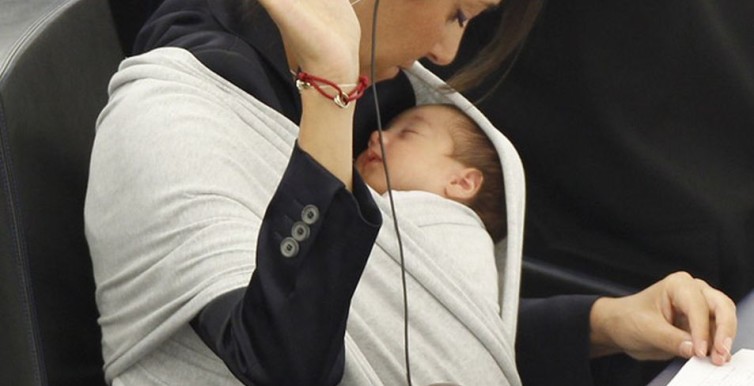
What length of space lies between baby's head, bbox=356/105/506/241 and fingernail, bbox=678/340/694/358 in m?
0.35

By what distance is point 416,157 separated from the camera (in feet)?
4.72

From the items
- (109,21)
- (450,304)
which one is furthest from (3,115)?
(450,304)

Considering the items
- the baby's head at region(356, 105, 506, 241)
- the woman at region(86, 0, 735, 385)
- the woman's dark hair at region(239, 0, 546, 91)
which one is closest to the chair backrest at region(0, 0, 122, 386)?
the woman at region(86, 0, 735, 385)

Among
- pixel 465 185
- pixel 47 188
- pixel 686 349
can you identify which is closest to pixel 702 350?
pixel 686 349

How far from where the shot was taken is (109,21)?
1.36m

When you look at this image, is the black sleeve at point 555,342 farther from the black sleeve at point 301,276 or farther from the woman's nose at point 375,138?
the black sleeve at point 301,276

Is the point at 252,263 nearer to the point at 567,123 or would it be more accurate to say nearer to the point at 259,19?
the point at 259,19

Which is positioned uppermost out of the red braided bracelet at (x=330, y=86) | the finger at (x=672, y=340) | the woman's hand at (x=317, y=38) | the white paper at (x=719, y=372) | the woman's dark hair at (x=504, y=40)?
the woman's hand at (x=317, y=38)

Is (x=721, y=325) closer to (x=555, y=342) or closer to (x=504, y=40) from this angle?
(x=555, y=342)

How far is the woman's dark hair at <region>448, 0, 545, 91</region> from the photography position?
1446 mm

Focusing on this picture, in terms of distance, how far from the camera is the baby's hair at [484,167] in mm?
1449

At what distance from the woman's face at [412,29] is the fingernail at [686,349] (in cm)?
40

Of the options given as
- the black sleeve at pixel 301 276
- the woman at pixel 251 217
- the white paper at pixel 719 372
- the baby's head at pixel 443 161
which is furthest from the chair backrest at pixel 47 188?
the white paper at pixel 719 372

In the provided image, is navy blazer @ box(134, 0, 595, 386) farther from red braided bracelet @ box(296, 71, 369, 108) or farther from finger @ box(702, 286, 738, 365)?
finger @ box(702, 286, 738, 365)
